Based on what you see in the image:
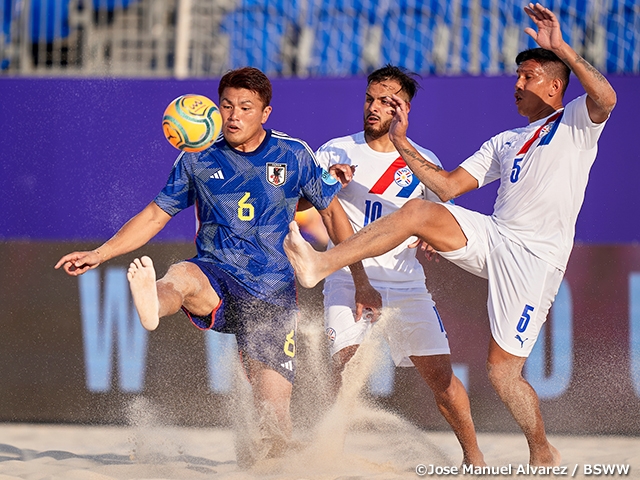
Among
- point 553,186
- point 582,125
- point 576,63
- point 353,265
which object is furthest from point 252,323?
point 576,63

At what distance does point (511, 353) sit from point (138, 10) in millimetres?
5629

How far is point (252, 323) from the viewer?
479cm

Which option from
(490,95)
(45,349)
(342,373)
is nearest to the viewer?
(342,373)

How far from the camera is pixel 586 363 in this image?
260 inches

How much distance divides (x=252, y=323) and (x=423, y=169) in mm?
1360

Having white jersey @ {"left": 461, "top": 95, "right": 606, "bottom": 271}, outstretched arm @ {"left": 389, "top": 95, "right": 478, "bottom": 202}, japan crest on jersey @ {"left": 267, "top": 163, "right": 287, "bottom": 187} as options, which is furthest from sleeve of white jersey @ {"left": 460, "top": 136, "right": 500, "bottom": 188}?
japan crest on jersey @ {"left": 267, "top": 163, "right": 287, "bottom": 187}

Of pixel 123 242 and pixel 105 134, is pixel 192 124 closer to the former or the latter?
pixel 123 242

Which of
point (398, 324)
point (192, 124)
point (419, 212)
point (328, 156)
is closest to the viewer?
point (419, 212)

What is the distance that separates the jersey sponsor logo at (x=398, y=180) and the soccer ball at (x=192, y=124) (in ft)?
3.85

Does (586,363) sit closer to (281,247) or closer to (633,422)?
(633,422)

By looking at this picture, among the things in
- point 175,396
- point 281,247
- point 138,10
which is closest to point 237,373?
point 281,247

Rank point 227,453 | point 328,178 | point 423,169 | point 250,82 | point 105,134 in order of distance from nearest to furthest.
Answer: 1. point 250,82
2. point 423,169
3. point 328,178
4. point 227,453
5. point 105,134

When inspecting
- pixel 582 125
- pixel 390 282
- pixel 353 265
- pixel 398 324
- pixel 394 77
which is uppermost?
pixel 394 77

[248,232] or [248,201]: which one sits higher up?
[248,201]
